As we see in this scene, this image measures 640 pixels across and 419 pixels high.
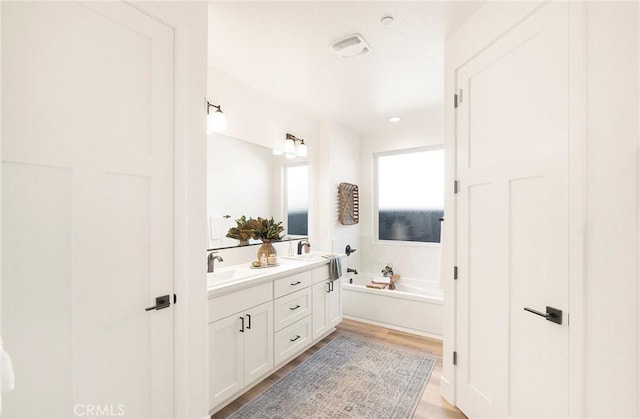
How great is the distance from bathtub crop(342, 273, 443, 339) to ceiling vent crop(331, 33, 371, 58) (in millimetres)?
2509

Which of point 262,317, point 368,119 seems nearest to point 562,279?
point 262,317

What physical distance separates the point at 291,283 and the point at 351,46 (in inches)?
77.3

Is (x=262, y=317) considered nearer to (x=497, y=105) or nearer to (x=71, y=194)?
(x=71, y=194)

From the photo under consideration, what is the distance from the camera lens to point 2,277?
96 centimetres

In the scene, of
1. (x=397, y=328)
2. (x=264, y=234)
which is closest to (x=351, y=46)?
(x=264, y=234)

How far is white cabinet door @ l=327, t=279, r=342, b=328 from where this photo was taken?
2.99 meters

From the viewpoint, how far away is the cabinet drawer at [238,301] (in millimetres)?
1803

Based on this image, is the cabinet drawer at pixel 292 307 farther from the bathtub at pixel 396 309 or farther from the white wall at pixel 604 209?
the white wall at pixel 604 209

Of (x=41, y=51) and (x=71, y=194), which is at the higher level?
(x=41, y=51)

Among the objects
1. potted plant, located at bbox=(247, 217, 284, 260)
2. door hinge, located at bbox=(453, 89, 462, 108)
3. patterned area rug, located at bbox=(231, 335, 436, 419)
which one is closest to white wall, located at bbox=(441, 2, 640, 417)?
door hinge, located at bbox=(453, 89, 462, 108)

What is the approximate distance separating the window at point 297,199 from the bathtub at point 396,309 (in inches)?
39.1

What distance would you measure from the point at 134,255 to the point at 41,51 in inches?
34.1

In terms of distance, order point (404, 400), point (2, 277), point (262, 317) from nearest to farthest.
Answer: point (2, 277), point (404, 400), point (262, 317)

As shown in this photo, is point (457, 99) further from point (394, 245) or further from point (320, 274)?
point (394, 245)
